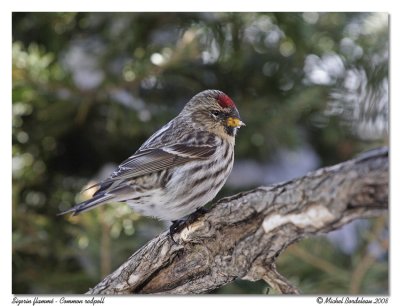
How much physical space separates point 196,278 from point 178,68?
1.36m

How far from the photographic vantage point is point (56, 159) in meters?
3.63

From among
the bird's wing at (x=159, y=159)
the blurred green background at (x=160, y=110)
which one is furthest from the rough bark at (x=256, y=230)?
the blurred green background at (x=160, y=110)

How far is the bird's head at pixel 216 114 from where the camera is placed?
240 cm

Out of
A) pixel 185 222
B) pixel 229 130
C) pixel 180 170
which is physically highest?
pixel 229 130

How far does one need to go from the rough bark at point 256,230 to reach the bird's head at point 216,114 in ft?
1.43

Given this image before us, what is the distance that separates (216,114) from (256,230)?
2.15 ft

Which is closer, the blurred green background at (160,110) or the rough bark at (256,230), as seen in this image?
the rough bark at (256,230)

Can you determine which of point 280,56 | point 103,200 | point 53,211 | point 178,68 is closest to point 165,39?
point 178,68

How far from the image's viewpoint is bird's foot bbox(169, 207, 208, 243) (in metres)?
2.18

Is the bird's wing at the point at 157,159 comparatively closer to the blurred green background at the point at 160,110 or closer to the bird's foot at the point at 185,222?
the bird's foot at the point at 185,222

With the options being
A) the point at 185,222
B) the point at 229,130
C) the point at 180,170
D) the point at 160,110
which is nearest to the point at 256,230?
the point at 185,222

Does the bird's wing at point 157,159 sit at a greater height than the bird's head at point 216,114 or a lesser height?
lesser

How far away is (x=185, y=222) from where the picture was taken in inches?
87.0

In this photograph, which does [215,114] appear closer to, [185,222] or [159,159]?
[159,159]
